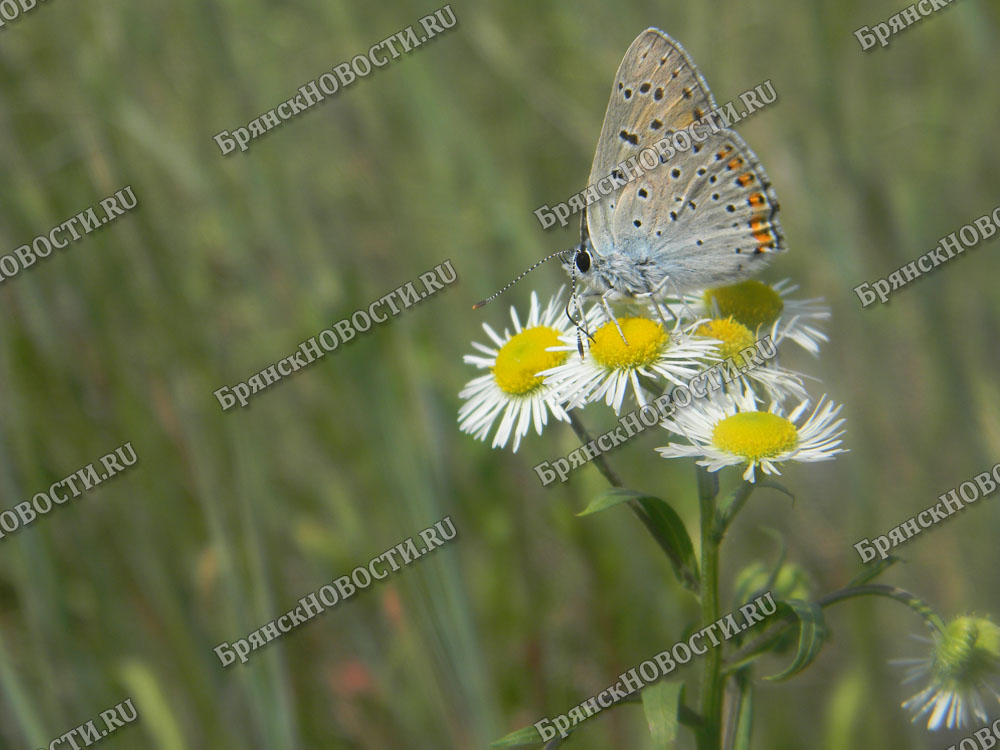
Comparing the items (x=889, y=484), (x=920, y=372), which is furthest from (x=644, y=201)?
(x=920, y=372)

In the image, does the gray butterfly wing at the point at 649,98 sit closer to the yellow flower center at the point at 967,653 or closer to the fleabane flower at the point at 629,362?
the fleabane flower at the point at 629,362

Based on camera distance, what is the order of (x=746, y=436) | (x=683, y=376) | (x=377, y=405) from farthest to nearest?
(x=377, y=405) → (x=683, y=376) → (x=746, y=436)

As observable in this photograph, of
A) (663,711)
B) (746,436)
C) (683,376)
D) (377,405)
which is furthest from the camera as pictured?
(377,405)

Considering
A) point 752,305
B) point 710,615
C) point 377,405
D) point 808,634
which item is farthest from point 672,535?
point 377,405

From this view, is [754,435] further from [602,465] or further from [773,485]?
[602,465]

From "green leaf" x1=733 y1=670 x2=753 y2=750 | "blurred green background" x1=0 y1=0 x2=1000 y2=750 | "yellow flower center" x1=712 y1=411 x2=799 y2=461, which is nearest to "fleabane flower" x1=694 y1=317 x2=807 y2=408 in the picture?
"yellow flower center" x1=712 y1=411 x2=799 y2=461

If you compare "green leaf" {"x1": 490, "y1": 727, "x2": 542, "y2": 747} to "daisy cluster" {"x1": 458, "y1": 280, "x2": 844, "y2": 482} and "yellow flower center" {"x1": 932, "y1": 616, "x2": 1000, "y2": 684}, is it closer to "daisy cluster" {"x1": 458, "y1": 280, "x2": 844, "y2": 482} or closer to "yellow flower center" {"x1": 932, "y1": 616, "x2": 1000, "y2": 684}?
"daisy cluster" {"x1": 458, "y1": 280, "x2": 844, "y2": 482}

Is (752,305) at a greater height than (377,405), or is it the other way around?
(377,405)
